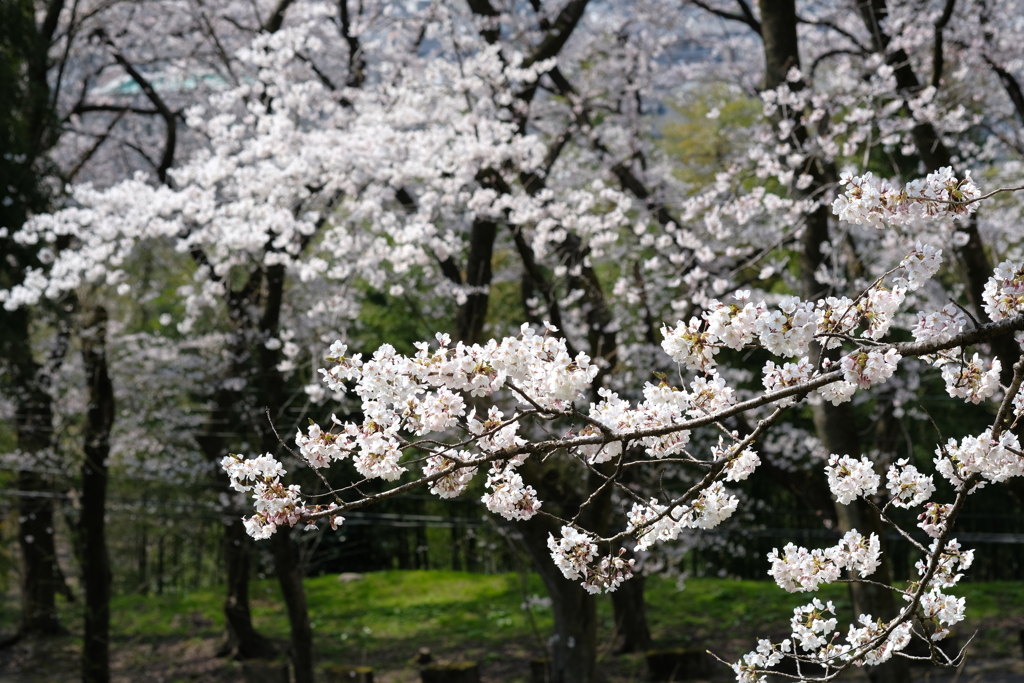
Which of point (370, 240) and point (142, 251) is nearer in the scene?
point (370, 240)

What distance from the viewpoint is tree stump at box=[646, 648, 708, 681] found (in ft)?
25.8

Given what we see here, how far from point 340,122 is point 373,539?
7897 mm

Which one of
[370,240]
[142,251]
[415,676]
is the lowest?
[415,676]

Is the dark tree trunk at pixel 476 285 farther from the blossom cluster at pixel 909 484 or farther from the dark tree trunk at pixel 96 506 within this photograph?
the blossom cluster at pixel 909 484

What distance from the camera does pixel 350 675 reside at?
7.35 meters

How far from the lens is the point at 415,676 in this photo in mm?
8883

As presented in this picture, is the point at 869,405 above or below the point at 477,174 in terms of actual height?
below

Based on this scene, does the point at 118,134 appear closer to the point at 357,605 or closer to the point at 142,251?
the point at 142,251

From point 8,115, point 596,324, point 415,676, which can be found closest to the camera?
point 596,324

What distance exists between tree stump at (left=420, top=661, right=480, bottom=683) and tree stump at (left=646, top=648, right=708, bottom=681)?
65.3 inches

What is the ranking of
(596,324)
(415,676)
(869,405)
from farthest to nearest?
(869,405)
(415,676)
(596,324)

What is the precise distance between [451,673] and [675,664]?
202cm

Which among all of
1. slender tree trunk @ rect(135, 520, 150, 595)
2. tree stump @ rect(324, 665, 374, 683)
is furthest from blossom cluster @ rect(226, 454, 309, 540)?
slender tree trunk @ rect(135, 520, 150, 595)

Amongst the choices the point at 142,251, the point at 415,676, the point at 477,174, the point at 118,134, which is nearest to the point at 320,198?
the point at 477,174
